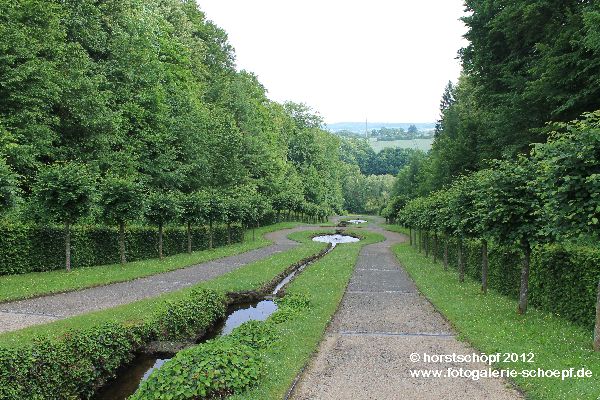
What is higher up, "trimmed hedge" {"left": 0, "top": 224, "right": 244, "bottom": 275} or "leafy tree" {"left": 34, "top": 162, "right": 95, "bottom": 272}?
"leafy tree" {"left": 34, "top": 162, "right": 95, "bottom": 272}

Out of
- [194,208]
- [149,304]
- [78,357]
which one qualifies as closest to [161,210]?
[194,208]

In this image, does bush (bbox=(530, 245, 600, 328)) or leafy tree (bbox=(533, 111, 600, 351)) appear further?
bush (bbox=(530, 245, 600, 328))

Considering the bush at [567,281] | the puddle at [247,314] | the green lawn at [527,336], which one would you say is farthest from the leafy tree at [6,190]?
the bush at [567,281]

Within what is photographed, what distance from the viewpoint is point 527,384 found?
348 inches

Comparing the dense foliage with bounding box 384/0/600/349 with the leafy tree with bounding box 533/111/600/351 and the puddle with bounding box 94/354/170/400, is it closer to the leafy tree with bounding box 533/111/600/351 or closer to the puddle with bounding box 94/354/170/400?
the leafy tree with bounding box 533/111/600/351

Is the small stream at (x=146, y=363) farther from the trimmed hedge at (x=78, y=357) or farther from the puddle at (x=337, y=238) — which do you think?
the puddle at (x=337, y=238)

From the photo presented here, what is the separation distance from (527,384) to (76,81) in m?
31.3

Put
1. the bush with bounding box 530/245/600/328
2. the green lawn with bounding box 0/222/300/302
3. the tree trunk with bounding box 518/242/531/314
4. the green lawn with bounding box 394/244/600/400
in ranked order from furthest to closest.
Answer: the green lawn with bounding box 0/222/300/302 < the tree trunk with bounding box 518/242/531/314 < the bush with bounding box 530/245/600/328 < the green lawn with bounding box 394/244/600/400

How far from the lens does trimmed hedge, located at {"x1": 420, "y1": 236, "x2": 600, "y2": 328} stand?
12492 mm

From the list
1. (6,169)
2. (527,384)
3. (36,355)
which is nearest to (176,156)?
(6,169)

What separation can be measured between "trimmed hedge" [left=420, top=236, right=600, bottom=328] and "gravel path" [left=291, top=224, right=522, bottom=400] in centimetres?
345

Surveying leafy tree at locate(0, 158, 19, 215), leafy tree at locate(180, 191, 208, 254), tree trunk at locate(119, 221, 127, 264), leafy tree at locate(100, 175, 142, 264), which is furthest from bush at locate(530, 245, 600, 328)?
leafy tree at locate(180, 191, 208, 254)

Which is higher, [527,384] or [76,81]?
[76,81]

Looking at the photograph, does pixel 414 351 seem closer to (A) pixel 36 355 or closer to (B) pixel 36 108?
(A) pixel 36 355
